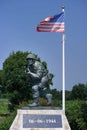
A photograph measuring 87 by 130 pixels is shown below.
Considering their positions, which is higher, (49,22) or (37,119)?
(49,22)

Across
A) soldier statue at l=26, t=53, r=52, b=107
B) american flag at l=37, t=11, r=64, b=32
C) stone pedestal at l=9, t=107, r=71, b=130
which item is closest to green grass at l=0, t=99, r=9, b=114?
american flag at l=37, t=11, r=64, b=32

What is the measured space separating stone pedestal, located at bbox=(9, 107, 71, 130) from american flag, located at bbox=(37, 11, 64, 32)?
4.16 m

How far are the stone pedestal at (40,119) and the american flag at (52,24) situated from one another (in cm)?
416

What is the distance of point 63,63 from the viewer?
21.7m

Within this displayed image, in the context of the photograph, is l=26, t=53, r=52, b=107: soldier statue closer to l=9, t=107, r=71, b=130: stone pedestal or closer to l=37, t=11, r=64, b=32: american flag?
l=9, t=107, r=71, b=130: stone pedestal

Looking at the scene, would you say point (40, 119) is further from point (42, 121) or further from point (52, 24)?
point (52, 24)

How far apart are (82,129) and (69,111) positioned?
4.76 feet

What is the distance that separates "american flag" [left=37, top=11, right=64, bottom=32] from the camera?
70.3ft

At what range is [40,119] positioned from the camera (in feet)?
61.9

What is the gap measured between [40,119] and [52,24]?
507 cm

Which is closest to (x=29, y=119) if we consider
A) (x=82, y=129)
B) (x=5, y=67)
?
(x=82, y=129)

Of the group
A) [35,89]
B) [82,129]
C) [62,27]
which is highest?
[62,27]

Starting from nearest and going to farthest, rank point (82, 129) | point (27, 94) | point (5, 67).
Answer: point (82, 129) < point (27, 94) < point (5, 67)

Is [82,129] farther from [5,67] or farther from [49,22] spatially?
[5,67]
